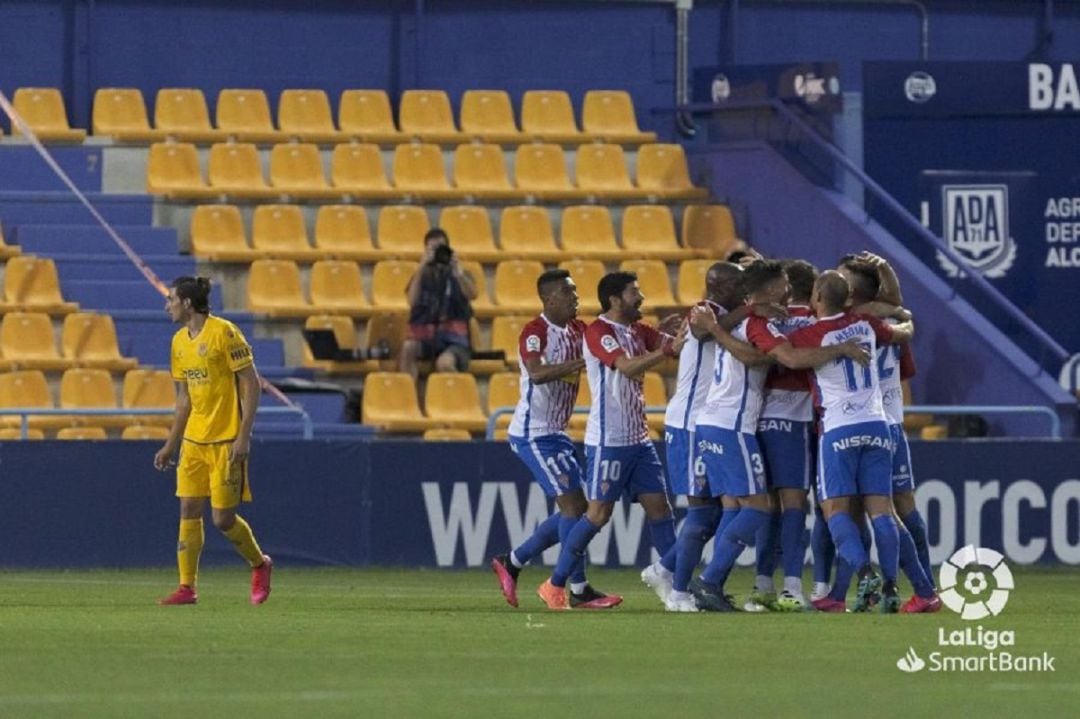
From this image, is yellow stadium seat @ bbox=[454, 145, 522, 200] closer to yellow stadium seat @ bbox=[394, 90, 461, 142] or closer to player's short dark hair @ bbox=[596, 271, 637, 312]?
yellow stadium seat @ bbox=[394, 90, 461, 142]

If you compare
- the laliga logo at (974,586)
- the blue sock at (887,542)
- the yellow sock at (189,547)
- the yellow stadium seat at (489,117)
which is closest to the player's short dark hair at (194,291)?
the yellow sock at (189,547)

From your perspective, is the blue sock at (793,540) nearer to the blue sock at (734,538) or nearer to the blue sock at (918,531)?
the blue sock at (734,538)

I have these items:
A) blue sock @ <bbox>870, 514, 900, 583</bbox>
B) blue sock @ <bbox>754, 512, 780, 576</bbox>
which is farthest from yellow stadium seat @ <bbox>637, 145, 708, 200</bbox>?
blue sock @ <bbox>870, 514, 900, 583</bbox>

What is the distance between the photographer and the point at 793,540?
49.1 ft

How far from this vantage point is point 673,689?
9.70 m

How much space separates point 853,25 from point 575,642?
56.0ft

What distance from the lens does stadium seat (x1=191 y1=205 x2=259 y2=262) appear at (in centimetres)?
2370

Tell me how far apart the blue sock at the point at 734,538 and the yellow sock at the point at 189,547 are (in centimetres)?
295

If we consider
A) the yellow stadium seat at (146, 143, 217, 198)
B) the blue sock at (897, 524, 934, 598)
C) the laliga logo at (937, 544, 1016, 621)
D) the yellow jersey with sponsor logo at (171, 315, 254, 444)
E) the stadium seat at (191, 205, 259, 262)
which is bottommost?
the laliga logo at (937, 544, 1016, 621)

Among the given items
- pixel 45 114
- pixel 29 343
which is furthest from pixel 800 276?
pixel 45 114

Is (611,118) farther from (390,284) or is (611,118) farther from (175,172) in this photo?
(175,172)

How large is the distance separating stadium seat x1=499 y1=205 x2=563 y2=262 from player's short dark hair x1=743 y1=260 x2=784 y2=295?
10.2 metres

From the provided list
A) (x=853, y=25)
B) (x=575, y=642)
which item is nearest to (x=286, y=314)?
(x=853, y=25)

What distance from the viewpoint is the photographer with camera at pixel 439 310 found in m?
22.2
